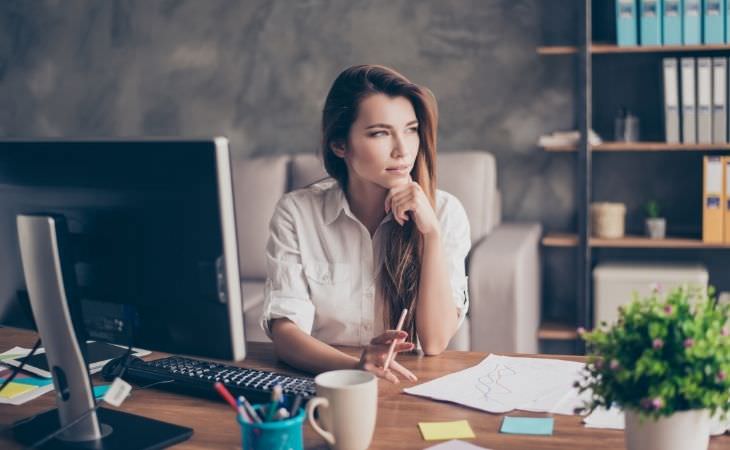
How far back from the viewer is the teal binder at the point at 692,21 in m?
3.10

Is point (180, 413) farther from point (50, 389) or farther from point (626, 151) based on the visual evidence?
point (626, 151)

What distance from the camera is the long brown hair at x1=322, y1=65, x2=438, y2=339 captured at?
5.90 feet

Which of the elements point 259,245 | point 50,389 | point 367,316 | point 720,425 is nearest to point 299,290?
point 367,316

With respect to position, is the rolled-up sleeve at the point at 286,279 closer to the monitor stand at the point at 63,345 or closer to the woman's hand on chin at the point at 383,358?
the woman's hand on chin at the point at 383,358

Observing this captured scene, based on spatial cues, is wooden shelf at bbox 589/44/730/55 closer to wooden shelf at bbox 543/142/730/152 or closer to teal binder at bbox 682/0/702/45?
teal binder at bbox 682/0/702/45

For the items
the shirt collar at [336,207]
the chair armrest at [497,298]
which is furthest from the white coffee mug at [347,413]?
the chair armrest at [497,298]

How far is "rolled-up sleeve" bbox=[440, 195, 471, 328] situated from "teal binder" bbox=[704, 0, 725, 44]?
1.68 m

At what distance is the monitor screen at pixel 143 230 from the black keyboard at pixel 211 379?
0.19 meters

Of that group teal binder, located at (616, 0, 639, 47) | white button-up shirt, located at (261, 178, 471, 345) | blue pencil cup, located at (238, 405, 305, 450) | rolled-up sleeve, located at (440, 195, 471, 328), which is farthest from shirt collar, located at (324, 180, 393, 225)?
teal binder, located at (616, 0, 639, 47)

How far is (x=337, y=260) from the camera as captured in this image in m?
1.85

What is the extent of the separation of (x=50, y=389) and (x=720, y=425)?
3.31 ft

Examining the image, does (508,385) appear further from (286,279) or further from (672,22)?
(672,22)

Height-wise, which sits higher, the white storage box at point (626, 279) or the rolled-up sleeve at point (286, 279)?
the rolled-up sleeve at point (286, 279)

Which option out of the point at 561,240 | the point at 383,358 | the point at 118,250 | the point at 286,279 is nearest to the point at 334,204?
the point at 286,279
